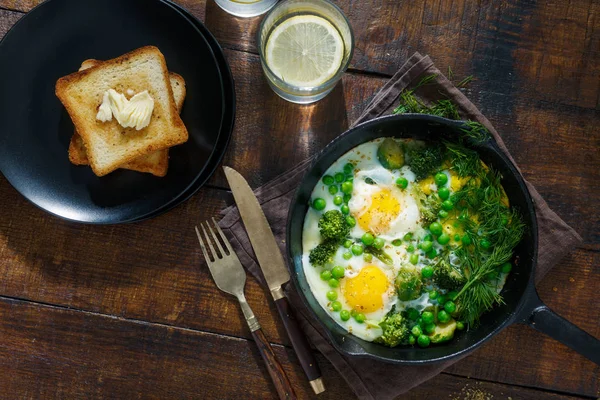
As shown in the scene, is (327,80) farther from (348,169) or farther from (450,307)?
(450,307)

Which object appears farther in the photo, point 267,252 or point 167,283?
point 167,283

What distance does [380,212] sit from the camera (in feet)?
11.7

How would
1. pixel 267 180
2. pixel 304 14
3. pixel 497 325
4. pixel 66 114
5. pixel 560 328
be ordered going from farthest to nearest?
1. pixel 267 180
2. pixel 66 114
3. pixel 304 14
4. pixel 497 325
5. pixel 560 328

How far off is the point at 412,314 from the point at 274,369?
101 centimetres

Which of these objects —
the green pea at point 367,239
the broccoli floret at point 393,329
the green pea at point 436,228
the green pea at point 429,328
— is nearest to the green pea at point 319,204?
the green pea at point 367,239

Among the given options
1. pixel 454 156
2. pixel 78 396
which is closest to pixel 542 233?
pixel 454 156

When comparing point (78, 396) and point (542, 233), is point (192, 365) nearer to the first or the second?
point (78, 396)

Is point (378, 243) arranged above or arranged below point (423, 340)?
above

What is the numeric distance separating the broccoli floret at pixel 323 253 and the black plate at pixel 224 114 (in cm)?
88

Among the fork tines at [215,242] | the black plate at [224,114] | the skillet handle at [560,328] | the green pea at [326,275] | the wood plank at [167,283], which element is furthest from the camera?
the wood plank at [167,283]

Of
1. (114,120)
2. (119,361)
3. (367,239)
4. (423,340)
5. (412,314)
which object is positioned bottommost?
(119,361)

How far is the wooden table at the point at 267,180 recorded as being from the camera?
3.90m

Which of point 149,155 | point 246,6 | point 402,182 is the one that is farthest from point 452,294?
point 246,6

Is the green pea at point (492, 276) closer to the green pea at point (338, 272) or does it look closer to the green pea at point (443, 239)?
the green pea at point (443, 239)
